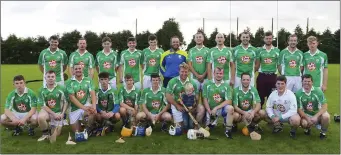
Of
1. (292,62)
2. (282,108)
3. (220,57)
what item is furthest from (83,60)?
(292,62)

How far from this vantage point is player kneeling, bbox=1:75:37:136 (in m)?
6.27

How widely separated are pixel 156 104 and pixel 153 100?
97 mm

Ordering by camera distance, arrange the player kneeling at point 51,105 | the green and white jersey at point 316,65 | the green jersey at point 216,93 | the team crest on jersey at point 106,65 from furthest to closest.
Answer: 1. the team crest on jersey at point 106,65
2. the green and white jersey at point 316,65
3. the green jersey at point 216,93
4. the player kneeling at point 51,105

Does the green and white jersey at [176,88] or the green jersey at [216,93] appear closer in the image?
the green jersey at [216,93]

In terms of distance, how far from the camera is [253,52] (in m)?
7.24

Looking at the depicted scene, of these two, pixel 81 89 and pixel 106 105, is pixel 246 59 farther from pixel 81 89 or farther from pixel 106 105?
pixel 81 89

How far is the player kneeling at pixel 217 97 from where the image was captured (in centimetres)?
643

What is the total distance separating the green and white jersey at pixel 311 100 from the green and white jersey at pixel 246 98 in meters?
0.79

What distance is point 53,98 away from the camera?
6.29m

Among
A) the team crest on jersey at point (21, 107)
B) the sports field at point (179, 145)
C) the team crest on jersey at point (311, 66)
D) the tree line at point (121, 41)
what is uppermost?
the tree line at point (121, 41)

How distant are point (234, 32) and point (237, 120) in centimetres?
3546

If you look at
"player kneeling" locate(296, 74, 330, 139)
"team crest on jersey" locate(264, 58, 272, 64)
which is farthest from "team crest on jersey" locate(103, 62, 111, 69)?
"player kneeling" locate(296, 74, 330, 139)

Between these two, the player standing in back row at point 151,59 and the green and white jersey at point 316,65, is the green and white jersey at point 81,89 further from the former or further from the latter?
the green and white jersey at point 316,65

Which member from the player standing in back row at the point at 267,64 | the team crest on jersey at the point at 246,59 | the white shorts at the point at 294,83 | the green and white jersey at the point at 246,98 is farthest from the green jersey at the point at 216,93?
the white shorts at the point at 294,83
